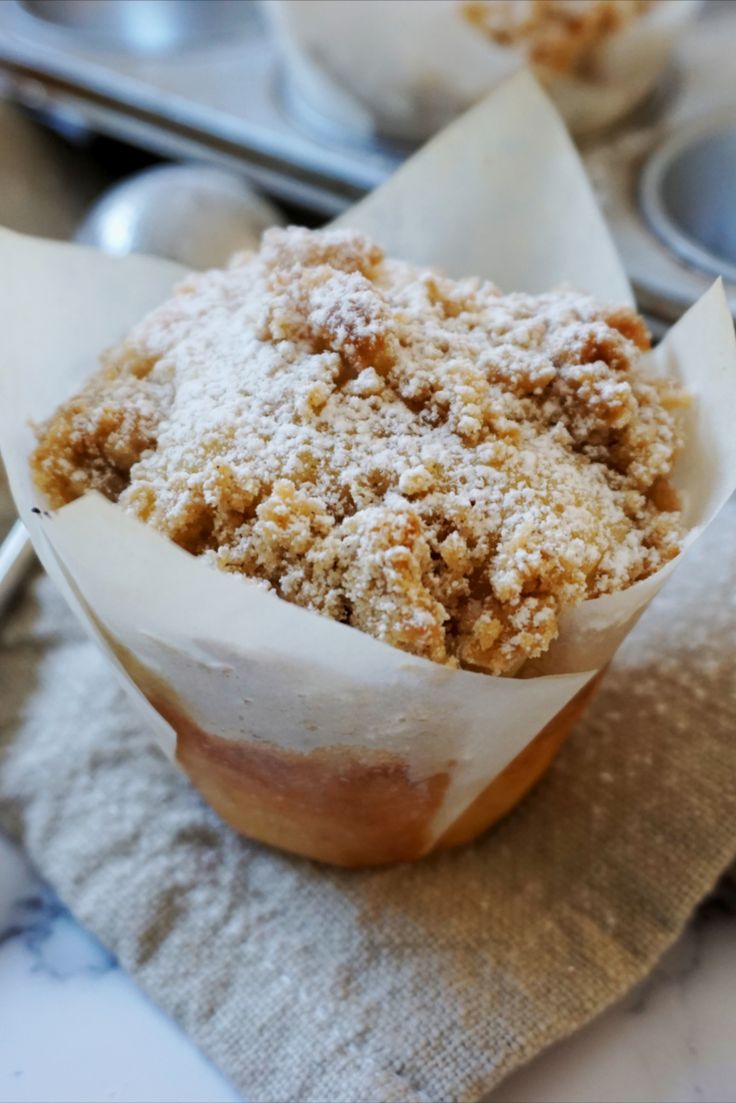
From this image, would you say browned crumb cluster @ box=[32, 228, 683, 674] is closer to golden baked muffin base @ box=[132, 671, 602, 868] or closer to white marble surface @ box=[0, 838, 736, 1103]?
golden baked muffin base @ box=[132, 671, 602, 868]

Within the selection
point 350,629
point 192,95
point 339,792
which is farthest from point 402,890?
point 192,95

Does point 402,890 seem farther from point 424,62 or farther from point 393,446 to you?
point 424,62

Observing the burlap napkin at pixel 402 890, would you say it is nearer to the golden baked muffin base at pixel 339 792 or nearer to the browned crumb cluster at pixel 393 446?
the golden baked muffin base at pixel 339 792

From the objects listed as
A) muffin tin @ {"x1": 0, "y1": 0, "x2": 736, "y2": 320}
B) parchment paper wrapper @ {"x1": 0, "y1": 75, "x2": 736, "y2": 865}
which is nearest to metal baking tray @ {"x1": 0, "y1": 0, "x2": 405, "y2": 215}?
muffin tin @ {"x1": 0, "y1": 0, "x2": 736, "y2": 320}

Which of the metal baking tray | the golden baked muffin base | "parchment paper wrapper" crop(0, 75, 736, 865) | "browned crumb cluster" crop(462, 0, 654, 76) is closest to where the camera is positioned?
"parchment paper wrapper" crop(0, 75, 736, 865)

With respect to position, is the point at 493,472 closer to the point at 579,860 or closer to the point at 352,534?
the point at 352,534

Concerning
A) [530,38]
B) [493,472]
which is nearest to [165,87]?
[530,38]
